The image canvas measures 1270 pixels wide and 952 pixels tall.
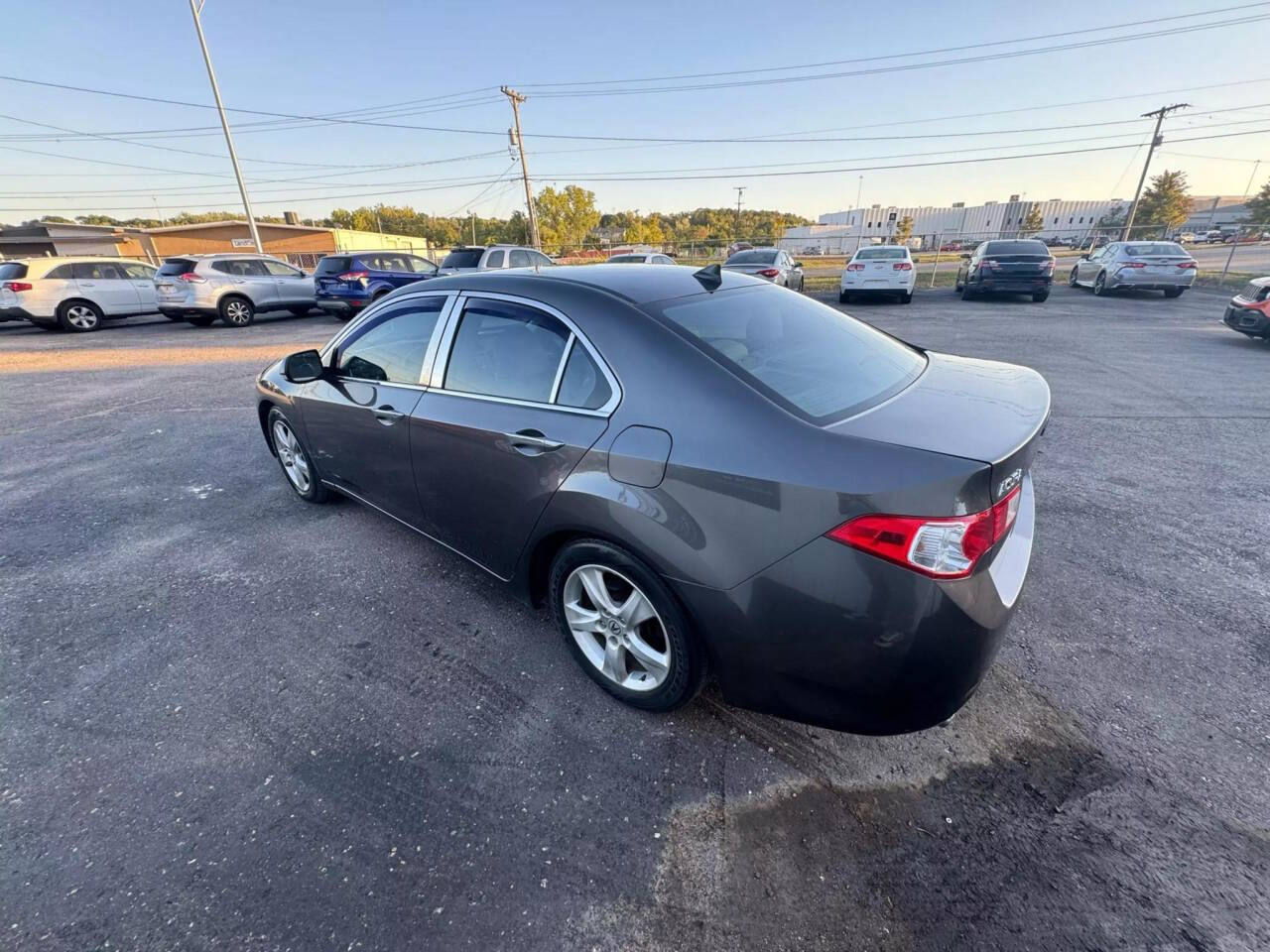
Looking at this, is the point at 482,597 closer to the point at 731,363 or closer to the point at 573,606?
the point at 573,606

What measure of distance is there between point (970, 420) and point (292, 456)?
424 cm

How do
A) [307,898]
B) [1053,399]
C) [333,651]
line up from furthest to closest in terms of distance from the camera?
Answer: [1053,399] < [333,651] < [307,898]

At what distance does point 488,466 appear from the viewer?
2369mm

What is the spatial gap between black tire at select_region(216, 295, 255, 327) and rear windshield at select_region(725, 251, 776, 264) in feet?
40.0

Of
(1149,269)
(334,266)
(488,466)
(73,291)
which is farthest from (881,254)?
(73,291)

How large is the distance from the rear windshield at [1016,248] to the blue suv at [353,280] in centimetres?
1465

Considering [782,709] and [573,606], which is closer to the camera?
[782,709]

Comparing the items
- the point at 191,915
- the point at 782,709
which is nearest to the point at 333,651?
the point at 191,915

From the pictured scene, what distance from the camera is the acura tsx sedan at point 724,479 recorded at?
1537mm

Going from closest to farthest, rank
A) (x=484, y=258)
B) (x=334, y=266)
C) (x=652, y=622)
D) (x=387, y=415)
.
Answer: (x=652, y=622) < (x=387, y=415) < (x=484, y=258) < (x=334, y=266)

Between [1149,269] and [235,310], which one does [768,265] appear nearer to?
[1149,269]

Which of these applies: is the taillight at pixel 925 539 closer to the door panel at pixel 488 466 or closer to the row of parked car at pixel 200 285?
the door panel at pixel 488 466

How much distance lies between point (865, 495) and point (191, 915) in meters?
2.22

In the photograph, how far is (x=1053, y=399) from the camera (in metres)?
6.21
